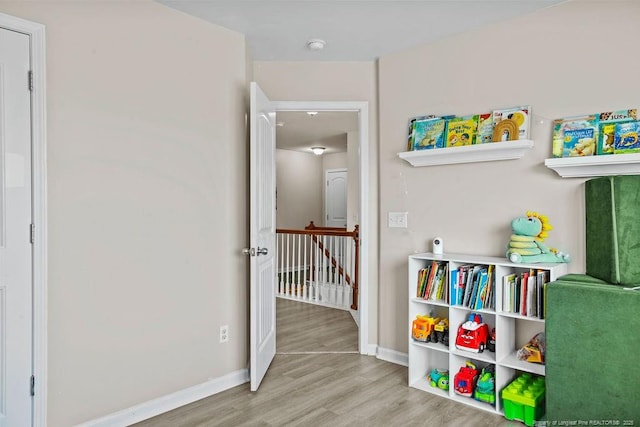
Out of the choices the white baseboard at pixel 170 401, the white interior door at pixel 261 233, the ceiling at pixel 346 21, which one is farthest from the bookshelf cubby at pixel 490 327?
the ceiling at pixel 346 21

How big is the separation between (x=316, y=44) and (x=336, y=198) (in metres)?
5.83

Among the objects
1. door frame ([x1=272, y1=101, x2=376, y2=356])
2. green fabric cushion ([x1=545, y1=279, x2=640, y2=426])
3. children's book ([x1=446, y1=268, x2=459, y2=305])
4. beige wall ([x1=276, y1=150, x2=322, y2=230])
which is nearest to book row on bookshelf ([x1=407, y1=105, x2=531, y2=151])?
door frame ([x1=272, y1=101, x2=376, y2=356])

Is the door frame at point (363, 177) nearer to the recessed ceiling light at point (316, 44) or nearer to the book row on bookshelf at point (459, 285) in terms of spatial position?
the recessed ceiling light at point (316, 44)

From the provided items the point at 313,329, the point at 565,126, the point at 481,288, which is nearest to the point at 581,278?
the point at 481,288

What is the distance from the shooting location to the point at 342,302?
5258 millimetres

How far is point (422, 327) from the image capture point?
114 inches

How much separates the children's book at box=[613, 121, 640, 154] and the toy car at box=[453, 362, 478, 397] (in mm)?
1561

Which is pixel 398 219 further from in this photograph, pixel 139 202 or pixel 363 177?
pixel 139 202

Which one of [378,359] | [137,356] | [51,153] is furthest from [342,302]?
[51,153]

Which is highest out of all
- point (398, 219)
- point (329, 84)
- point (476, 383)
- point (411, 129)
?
point (329, 84)

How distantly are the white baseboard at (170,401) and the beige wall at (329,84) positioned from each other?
1.28 meters

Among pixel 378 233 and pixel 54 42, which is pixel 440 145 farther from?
pixel 54 42

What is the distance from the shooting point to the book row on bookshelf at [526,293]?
93.1 inches

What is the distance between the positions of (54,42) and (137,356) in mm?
1751
